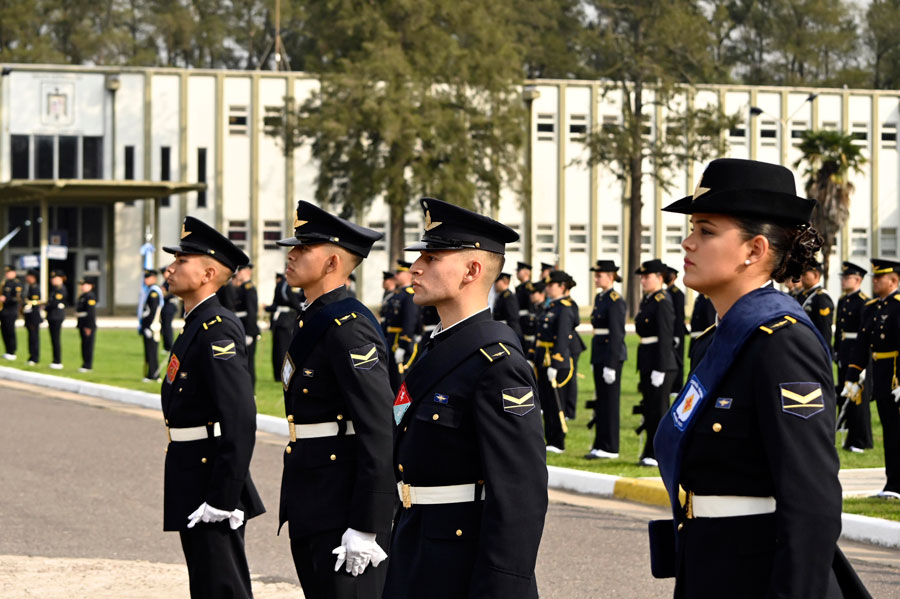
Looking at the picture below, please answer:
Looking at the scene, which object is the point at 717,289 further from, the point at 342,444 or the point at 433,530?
the point at 342,444

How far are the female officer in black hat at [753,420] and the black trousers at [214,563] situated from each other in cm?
260

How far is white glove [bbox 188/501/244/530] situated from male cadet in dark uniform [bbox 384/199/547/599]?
1.55 metres

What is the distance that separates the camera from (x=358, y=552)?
4863mm

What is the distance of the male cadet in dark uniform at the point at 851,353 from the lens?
47.3 ft

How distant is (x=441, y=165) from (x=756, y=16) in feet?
110

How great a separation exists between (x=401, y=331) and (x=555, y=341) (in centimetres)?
376

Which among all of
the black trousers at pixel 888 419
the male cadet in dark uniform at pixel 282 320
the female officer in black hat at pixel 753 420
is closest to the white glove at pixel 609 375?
the black trousers at pixel 888 419

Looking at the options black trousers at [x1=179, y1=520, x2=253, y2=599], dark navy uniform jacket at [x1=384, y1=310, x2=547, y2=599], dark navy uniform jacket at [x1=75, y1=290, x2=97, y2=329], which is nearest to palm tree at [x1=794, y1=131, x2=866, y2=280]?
dark navy uniform jacket at [x1=75, y1=290, x2=97, y2=329]

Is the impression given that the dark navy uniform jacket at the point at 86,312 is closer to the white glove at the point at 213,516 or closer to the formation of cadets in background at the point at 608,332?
the formation of cadets in background at the point at 608,332

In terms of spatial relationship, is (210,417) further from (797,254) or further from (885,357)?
(885,357)

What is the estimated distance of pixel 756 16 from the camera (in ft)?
248

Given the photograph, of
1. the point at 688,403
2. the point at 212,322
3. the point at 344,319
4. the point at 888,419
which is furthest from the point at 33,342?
the point at 688,403

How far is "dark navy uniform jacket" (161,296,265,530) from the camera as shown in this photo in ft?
18.3

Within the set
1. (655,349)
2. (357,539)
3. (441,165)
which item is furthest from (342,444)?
(441,165)
